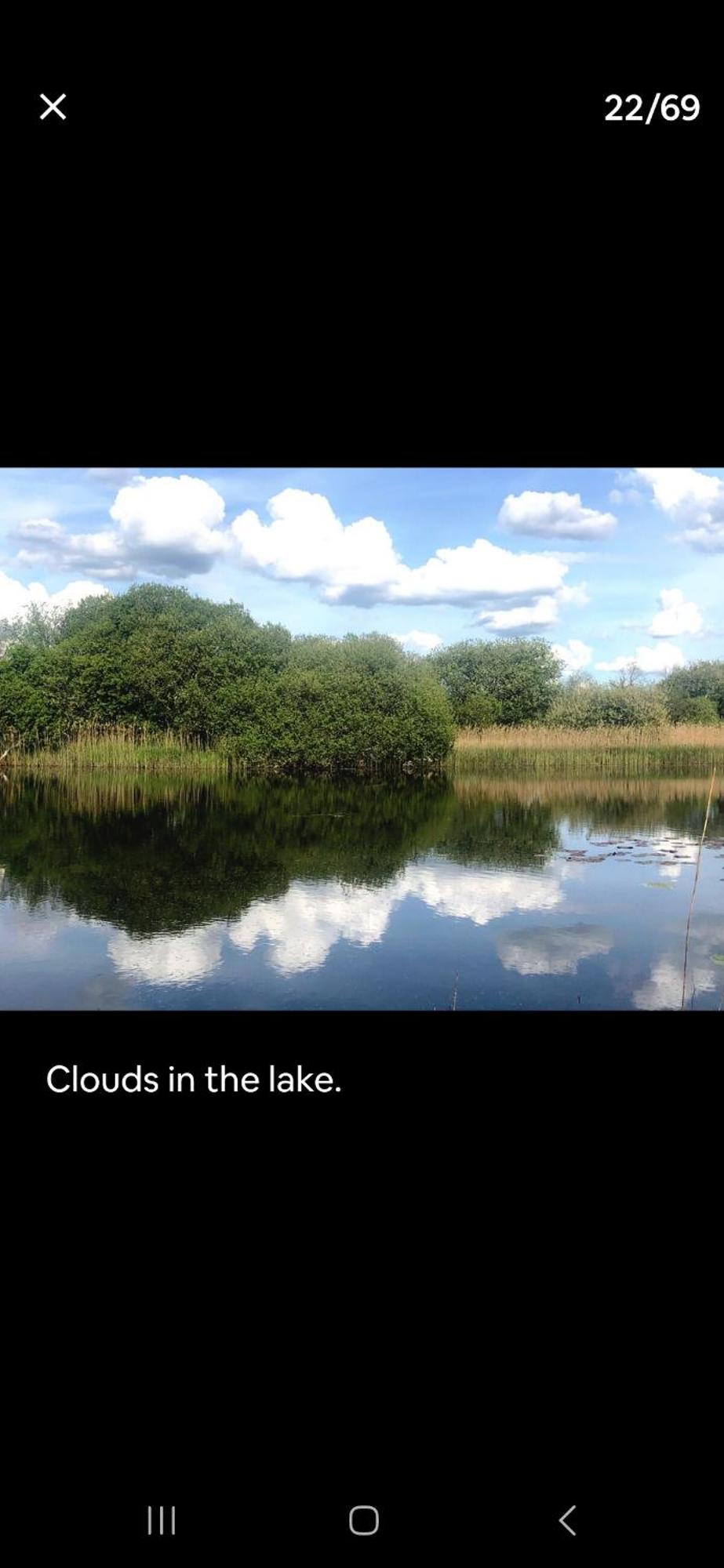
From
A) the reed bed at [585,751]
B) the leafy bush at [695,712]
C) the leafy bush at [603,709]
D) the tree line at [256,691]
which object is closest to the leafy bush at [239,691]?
the tree line at [256,691]

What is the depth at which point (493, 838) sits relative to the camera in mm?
6980

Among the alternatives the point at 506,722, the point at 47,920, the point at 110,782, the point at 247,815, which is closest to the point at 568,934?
the point at 47,920

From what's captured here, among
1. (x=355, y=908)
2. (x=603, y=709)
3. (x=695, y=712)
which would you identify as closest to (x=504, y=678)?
(x=603, y=709)

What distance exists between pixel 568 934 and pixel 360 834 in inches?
113

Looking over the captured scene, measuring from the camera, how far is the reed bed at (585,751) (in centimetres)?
1268

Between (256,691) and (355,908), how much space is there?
Result: 286 inches

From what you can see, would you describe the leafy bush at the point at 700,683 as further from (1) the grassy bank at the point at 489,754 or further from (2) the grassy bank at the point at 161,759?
(2) the grassy bank at the point at 161,759

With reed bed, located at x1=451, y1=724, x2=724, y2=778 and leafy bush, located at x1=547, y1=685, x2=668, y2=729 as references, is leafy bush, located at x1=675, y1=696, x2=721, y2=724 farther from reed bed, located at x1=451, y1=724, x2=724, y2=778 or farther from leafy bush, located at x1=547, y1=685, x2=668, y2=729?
reed bed, located at x1=451, y1=724, x2=724, y2=778

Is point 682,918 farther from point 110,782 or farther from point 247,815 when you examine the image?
point 110,782

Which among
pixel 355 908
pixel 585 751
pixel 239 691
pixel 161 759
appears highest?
pixel 239 691

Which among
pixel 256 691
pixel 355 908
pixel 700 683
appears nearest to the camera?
pixel 355 908

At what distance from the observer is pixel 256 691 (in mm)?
11758

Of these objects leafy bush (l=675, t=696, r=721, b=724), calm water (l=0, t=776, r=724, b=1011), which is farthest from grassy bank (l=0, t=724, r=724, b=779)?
calm water (l=0, t=776, r=724, b=1011)

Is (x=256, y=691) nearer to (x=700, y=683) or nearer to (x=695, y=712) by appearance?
(x=695, y=712)
